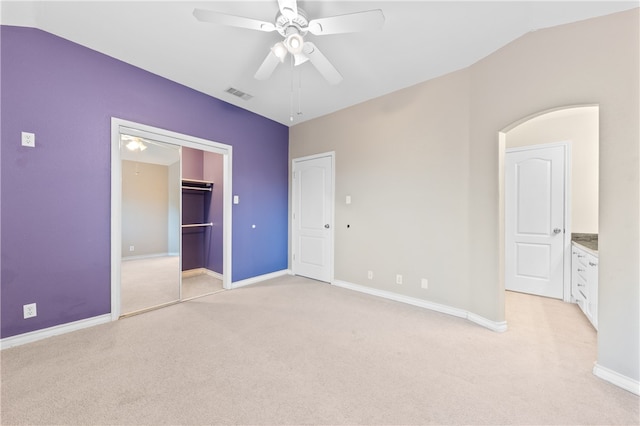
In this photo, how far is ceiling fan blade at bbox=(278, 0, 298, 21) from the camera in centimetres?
169

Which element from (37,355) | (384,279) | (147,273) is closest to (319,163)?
(384,279)

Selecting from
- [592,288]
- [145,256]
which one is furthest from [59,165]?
[592,288]

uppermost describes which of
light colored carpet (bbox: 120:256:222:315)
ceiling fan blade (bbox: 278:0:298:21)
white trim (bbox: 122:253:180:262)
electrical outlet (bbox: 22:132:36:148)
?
ceiling fan blade (bbox: 278:0:298:21)

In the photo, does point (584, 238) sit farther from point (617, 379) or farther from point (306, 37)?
point (306, 37)

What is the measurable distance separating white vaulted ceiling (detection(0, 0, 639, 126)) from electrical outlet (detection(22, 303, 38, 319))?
2.51 meters

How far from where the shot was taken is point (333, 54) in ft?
8.39

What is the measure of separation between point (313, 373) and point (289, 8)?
2.68 metres

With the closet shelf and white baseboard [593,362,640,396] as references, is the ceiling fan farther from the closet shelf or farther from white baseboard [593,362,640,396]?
white baseboard [593,362,640,396]

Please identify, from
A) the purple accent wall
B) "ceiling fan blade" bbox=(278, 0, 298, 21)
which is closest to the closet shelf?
the purple accent wall

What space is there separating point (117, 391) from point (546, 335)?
365cm

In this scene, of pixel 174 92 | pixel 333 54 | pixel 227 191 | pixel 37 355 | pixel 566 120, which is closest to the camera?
pixel 37 355

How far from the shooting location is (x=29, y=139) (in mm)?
2213

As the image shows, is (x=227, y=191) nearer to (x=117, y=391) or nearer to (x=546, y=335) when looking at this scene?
(x=117, y=391)

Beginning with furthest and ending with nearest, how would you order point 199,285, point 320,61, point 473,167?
point 199,285 → point 473,167 → point 320,61
